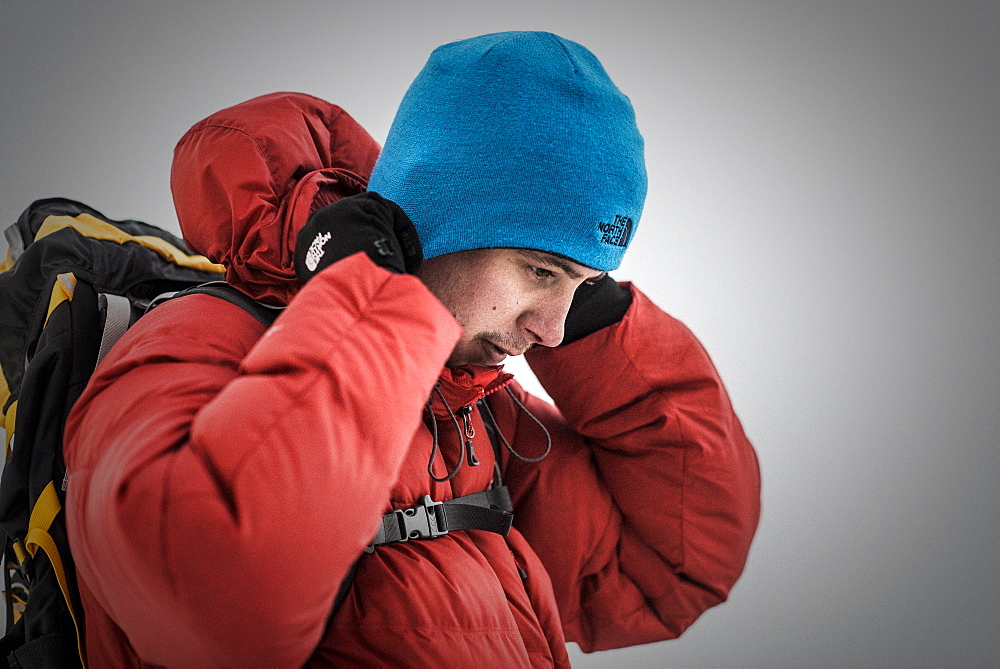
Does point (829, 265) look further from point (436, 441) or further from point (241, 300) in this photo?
point (241, 300)

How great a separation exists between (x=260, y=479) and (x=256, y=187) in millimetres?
447

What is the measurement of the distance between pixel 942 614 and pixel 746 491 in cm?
88

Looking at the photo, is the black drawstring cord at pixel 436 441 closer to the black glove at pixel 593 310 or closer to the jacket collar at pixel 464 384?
the jacket collar at pixel 464 384

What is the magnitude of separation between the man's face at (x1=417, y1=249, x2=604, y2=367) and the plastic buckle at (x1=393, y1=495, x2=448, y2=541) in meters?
0.17

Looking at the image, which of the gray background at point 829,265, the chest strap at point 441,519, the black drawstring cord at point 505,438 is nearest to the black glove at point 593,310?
the black drawstring cord at point 505,438

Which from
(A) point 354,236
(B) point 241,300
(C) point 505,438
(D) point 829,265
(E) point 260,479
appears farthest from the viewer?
(D) point 829,265

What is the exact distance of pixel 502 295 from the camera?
0.81 meters

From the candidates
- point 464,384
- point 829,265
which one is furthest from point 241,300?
point 829,265

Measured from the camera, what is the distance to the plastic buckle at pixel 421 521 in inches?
30.5

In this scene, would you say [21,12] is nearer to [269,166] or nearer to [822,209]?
[269,166]

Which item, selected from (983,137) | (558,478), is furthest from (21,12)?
(983,137)

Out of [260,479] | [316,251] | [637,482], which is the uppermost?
[316,251]

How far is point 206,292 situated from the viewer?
0.78 m

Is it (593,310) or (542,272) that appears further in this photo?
(593,310)
